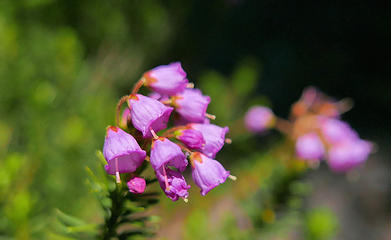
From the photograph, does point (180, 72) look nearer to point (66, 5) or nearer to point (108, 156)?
point (108, 156)

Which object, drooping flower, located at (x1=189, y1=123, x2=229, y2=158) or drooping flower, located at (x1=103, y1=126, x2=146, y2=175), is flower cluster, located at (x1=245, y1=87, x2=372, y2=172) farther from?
Result: drooping flower, located at (x1=103, y1=126, x2=146, y2=175)

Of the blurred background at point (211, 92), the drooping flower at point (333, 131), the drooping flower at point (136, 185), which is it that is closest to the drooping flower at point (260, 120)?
the blurred background at point (211, 92)

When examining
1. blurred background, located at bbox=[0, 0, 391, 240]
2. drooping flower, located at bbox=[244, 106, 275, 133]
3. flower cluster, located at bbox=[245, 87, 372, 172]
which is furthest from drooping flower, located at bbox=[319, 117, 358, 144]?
drooping flower, located at bbox=[244, 106, 275, 133]

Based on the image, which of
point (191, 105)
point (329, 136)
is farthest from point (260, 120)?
point (191, 105)

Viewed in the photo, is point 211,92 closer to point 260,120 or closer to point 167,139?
point 260,120

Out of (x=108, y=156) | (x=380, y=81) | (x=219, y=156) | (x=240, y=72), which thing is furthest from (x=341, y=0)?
(x=108, y=156)

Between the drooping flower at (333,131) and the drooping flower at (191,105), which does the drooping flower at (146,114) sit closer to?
the drooping flower at (191,105)
